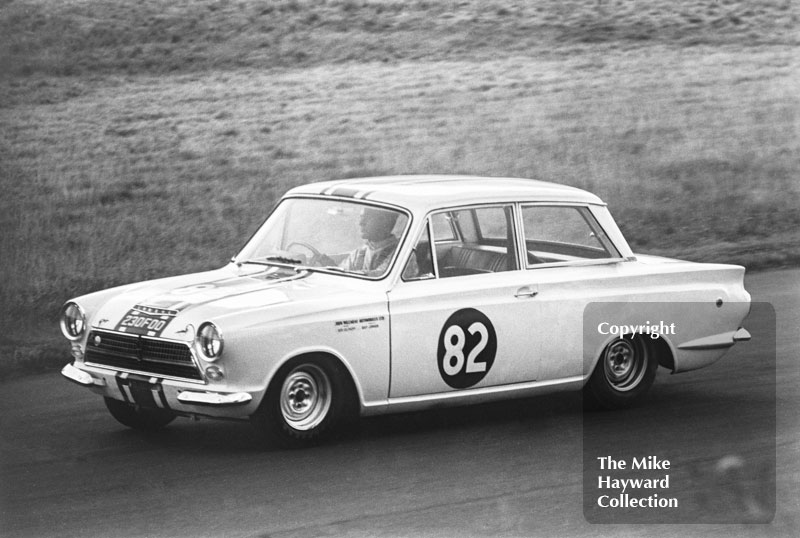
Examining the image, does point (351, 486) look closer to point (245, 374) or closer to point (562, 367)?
point (245, 374)

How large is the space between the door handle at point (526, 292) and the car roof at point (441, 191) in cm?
55

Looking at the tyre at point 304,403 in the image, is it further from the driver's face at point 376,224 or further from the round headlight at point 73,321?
the round headlight at point 73,321

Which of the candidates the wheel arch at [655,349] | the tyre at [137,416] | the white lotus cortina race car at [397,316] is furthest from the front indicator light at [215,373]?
the wheel arch at [655,349]

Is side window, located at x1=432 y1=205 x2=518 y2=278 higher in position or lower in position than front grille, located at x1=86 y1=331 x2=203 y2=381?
higher

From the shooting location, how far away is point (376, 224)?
7.07 m

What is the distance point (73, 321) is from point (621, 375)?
310cm

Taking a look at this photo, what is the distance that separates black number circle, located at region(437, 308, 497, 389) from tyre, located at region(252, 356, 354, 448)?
58 centimetres

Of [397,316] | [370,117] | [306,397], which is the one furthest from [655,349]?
[370,117]

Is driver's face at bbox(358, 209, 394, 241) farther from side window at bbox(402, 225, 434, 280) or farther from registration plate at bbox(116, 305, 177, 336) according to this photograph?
registration plate at bbox(116, 305, 177, 336)

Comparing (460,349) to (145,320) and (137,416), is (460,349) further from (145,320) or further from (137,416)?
(137,416)

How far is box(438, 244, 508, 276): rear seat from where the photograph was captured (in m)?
7.21

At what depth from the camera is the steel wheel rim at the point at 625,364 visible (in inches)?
292

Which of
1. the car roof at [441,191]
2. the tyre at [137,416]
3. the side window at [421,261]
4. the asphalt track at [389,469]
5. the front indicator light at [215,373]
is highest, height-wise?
the car roof at [441,191]

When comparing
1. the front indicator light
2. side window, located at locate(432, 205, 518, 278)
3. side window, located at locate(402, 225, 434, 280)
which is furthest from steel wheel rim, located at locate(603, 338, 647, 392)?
the front indicator light
